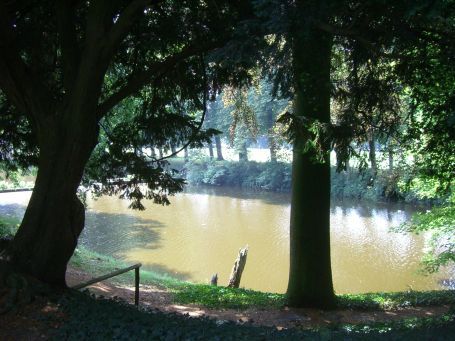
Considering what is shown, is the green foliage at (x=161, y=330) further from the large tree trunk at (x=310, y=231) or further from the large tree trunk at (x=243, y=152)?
the large tree trunk at (x=243, y=152)

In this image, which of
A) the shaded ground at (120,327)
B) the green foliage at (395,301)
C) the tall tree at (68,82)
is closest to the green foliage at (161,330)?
the shaded ground at (120,327)

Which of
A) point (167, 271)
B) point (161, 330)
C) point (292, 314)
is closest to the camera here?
point (161, 330)

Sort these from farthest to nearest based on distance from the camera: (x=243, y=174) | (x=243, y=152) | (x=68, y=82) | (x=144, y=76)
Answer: (x=243, y=152), (x=243, y=174), (x=144, y=76), (x=68, y=82)

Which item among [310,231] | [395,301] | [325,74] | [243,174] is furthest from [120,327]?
[243,174]

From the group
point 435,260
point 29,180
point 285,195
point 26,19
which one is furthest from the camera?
point 29,180

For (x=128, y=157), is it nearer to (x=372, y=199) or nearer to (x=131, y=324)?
(x=131, y=324)

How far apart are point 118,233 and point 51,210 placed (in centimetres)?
1858

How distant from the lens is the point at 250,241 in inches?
837

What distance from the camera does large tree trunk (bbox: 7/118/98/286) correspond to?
201 inches

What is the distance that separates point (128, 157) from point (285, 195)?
2985 cm

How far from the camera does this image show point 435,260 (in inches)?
480

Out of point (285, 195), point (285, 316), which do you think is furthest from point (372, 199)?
point (285, 316)

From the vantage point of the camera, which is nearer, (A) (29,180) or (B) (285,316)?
→ (B) (285,316)

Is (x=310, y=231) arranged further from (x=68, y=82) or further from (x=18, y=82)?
(x=18, y=82)
